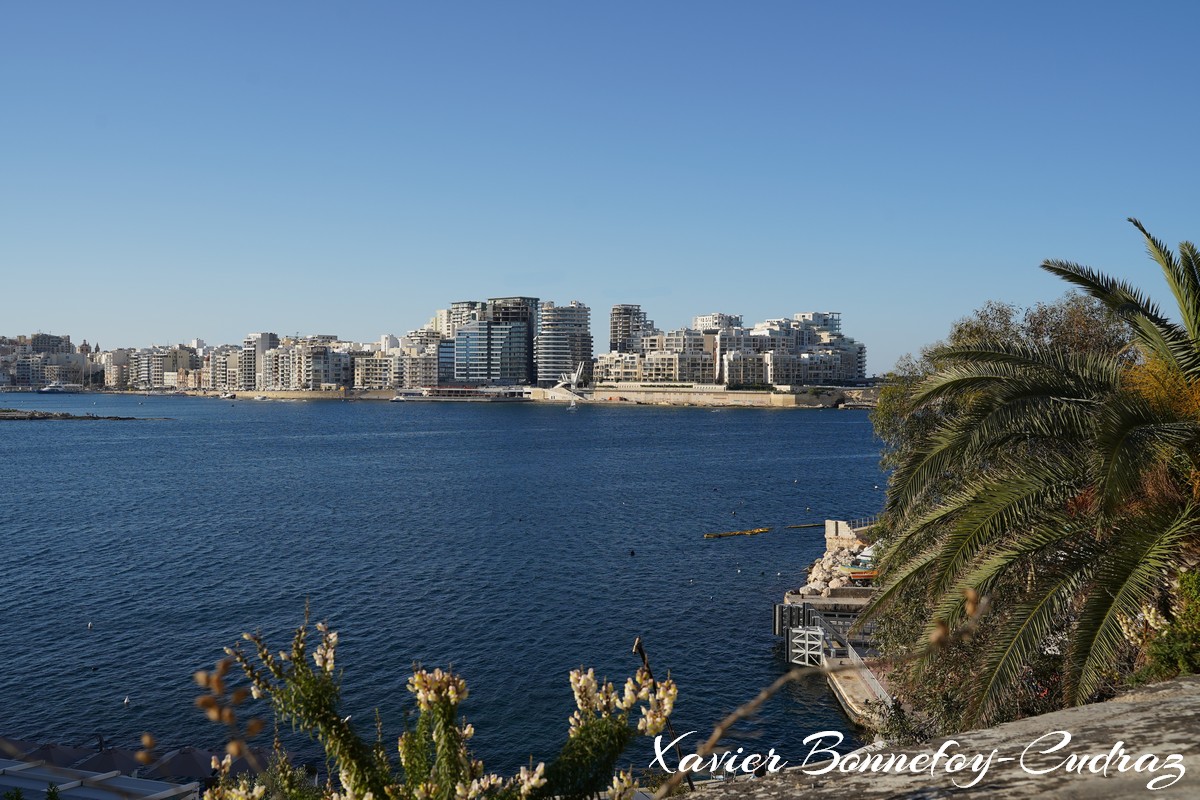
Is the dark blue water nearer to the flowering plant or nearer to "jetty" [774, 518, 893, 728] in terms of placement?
"jetty" [774, 518, 893, 728]

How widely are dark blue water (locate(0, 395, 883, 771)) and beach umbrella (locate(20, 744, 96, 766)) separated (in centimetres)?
208

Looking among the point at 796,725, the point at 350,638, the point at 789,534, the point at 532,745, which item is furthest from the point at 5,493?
the point at 796,725

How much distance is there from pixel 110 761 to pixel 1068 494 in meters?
15.8

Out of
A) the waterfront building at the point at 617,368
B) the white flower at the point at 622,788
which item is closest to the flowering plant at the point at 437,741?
the white flower at the point at 622,788

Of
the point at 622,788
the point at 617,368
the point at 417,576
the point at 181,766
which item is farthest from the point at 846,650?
the point at 617,368

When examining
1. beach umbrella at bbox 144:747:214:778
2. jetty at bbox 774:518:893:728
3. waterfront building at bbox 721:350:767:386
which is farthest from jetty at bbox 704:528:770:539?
waterfront building at bbox 721:350:767:386

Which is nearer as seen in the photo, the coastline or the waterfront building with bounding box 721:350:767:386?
the coastline

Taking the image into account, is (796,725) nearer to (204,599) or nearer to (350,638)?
(350,638)

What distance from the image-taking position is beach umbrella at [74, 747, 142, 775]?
49.8 feet

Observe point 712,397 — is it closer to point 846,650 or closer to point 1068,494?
point 846,650

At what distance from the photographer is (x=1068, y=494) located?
270 inches

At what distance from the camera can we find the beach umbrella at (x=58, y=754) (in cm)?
1542

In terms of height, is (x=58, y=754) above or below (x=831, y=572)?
below

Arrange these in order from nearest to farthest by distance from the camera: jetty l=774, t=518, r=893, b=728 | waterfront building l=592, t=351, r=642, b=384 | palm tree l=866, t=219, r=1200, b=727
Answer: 1. palm tree l=866, t=219, r=1200, b=727
2. jetty l=774, t=518, r=893, b=728
3. waterfront building l=592, t=351, r=642, b=384
